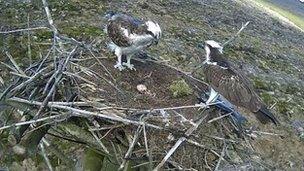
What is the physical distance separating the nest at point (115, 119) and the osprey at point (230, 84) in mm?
326

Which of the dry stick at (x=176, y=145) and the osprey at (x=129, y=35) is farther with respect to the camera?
the osprey at (x=129, y=35)

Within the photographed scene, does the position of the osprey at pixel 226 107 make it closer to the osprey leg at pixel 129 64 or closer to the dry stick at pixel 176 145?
the dry stick at pixel 176 145

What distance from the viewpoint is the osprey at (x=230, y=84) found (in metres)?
6.98

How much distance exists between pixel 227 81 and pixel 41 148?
226 centimetres

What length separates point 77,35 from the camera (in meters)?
9.47

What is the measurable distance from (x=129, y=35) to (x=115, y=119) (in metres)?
1.60

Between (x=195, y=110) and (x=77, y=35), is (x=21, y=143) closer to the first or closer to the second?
(x=195, y=110)

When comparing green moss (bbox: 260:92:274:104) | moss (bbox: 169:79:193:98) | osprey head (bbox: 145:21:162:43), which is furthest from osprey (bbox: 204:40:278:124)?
green moss (bbox: 260:92:274:104)

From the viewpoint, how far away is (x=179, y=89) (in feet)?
23.3

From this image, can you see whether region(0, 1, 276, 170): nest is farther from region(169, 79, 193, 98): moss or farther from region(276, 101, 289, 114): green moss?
region(276, 101, 289, 114): green moss

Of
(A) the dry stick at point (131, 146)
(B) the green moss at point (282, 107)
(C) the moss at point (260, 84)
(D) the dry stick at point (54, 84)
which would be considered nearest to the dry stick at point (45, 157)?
(D) the dry stick at point (54, 84)

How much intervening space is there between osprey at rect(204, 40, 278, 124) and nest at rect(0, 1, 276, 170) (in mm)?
326

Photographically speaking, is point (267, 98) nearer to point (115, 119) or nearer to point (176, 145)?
point (176, 145)

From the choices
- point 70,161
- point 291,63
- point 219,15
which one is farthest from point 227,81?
point 219,15
